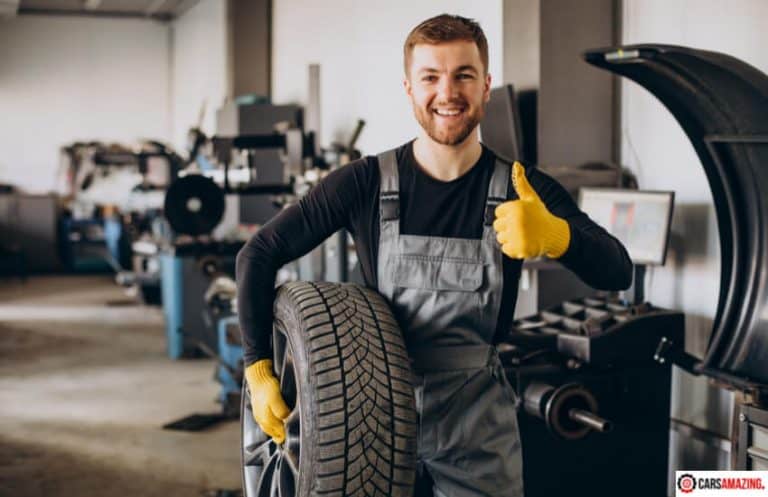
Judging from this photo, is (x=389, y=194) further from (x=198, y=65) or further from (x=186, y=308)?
(x=198, y=65)

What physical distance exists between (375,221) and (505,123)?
59.0 inches

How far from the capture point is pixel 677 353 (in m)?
2.45

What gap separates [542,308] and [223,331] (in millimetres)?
1965

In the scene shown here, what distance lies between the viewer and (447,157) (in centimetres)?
167

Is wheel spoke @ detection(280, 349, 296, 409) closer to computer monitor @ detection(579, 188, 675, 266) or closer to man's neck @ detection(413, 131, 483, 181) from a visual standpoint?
man's neck @ detection(413, 131, 483, 181)

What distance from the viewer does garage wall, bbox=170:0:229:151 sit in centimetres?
853

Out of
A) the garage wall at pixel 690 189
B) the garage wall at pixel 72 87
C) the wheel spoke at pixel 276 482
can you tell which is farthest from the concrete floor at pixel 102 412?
the garage wall at pixel 72 87

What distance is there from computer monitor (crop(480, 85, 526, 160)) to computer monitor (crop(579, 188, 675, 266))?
39cm

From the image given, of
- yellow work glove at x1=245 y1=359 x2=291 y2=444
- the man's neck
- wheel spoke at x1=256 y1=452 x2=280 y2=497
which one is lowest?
wheel spoke at x1=256 y1=452 x2=280 y2=497

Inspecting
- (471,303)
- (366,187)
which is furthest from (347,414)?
(366,187)

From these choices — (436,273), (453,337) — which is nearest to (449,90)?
(436,273)

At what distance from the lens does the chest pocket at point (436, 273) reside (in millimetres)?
1644

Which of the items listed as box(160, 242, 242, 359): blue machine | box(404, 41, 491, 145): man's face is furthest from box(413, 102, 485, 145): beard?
box(160, 242, 242, 359): blue machine

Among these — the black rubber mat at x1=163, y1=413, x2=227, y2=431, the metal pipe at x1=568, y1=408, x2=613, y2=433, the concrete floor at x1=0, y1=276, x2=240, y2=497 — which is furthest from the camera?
the black rubber mat at x1=163, y1=413, x2=227, y2=431
